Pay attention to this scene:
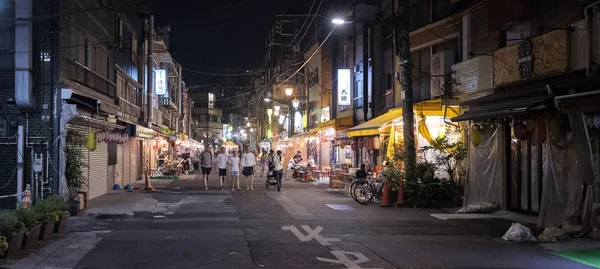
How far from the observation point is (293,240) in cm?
1127

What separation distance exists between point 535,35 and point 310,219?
753cm

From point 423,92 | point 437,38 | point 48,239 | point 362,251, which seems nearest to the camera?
point 362,251

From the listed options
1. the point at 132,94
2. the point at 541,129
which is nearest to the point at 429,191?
the point at 541,129

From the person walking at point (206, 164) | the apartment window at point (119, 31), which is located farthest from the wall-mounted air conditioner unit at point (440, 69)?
the apartment window at point (119, 31)

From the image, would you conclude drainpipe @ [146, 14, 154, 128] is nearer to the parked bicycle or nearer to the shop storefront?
the shop storefront

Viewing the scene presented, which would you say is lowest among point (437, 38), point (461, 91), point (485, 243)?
point (485, 243)

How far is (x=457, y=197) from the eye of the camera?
58.9ft

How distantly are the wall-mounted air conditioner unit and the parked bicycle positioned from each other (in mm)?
4741

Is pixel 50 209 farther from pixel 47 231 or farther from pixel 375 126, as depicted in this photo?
pixel 375 126

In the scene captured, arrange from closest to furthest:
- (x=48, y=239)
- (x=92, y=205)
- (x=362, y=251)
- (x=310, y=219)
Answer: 1. (x=362, y=251)
2. (x=48, y=239)
3. (x=310, y=219)
4. (x=92, y=205)

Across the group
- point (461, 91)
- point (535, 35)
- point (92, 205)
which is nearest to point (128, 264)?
point (92, 205)

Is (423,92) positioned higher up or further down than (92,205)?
higher up

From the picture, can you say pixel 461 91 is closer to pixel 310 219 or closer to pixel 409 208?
pixel 409 208

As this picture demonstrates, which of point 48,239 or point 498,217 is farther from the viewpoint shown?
point 498,217
